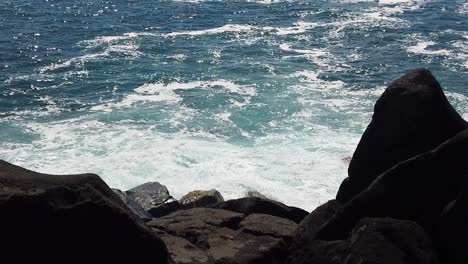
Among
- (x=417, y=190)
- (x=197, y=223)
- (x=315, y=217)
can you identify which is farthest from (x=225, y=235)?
(x=417, y=190)

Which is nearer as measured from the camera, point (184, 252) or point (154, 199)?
point (184, 252)

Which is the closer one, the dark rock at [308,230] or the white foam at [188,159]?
the dark rock at [308,230]

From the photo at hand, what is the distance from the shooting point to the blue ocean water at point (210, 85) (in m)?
22.0

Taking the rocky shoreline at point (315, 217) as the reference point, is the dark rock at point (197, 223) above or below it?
below

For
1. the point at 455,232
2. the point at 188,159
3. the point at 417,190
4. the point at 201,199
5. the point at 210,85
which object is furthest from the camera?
the point at 210,85

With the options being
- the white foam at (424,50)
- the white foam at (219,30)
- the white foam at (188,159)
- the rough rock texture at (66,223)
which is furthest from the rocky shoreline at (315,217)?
the white foam at (219,30)

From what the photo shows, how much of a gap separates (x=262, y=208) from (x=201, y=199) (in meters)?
4.87

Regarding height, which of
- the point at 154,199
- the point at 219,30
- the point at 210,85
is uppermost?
the point at 219,30

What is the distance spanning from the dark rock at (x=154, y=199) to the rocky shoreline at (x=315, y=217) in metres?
3.76

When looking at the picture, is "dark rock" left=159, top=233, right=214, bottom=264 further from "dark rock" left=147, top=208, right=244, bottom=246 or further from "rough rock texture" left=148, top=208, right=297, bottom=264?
"dark rock" left=147, top=208, right=244, bottom=246

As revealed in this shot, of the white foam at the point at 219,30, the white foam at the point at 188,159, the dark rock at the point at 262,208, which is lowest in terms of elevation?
the white foam at the point at 188,159

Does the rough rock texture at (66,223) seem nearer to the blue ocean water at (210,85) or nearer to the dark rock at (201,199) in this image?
the dark rock at (201,199)

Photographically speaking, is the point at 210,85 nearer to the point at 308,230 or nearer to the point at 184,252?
the point at 308,230

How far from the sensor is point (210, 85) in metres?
31.6
